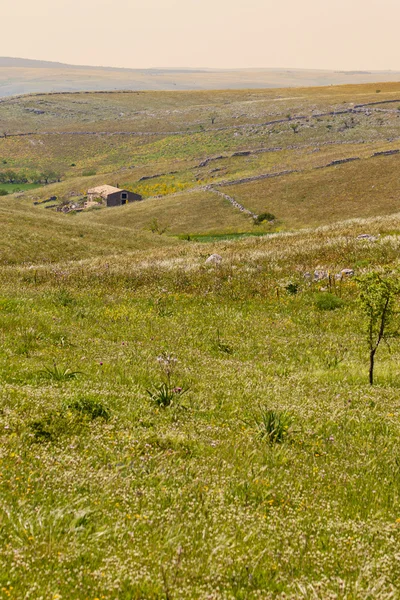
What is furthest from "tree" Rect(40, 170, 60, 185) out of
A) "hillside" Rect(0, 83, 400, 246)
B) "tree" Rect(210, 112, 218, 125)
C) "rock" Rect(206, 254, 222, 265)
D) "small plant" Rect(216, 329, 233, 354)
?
"small plant" Rect(216, 329, 233, 354)

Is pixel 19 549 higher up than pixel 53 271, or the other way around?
pixel 19 549

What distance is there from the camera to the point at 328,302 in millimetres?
21125

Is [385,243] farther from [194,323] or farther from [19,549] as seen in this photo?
[19,549]

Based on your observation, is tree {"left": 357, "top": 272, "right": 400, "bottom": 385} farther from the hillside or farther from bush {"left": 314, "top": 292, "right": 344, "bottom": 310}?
the hillside

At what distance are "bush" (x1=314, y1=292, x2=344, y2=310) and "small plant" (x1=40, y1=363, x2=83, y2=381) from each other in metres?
13.1

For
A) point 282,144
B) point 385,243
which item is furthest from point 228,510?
point 282,144

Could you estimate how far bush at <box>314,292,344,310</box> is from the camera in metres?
21.1

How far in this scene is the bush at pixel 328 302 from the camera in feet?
69.2

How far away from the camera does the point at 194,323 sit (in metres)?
19.8

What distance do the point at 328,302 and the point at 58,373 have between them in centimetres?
1378

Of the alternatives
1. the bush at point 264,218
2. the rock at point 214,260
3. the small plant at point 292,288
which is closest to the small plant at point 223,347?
the small plant at point 292,288

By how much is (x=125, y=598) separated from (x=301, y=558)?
177 centimetres

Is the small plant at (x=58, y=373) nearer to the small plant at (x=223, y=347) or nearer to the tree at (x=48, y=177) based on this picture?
the small plant at (x=223, y=347)

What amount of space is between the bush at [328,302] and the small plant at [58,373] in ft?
Result: 43.1
